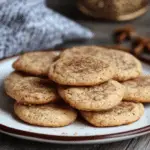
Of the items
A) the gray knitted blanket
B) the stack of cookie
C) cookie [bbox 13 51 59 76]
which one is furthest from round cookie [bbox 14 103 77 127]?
the gray knitted blanket

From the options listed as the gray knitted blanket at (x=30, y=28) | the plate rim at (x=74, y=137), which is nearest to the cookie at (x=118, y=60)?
the plate rim at (x=74, y=137)

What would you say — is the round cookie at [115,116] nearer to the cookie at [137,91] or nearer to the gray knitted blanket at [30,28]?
the cookie at [137,91]

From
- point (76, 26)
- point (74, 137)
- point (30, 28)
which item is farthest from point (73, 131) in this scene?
point (76, 26)

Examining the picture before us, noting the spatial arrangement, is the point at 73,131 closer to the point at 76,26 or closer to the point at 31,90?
the point at 31,90

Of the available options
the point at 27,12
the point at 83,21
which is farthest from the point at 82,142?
the point at 83,21

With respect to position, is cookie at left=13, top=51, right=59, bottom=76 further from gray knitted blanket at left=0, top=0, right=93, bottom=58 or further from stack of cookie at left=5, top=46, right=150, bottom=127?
gray knitted blanket at left=0, top=0, right=93, bottom=58

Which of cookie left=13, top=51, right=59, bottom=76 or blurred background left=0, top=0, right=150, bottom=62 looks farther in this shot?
blurred background left=0, top=0, right=150, bottom=62
